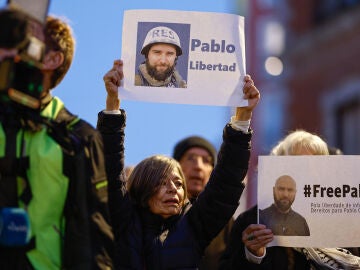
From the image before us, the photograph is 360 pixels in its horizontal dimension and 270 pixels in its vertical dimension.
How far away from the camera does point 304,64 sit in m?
27.4

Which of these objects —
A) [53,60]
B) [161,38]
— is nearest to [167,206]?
[161,38]

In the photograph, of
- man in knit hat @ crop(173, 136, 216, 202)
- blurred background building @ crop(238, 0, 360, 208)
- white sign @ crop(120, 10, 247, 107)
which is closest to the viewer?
white sign @ crop(120, 10, 247, 107)

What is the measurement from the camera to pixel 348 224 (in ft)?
20.6

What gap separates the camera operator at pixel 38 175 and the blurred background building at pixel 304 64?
20.3m

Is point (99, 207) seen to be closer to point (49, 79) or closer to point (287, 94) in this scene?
point (49, 79)

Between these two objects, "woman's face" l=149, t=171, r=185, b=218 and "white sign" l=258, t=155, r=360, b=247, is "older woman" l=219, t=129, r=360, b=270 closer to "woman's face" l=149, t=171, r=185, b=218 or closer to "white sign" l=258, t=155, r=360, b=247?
"white sign" l=258, t=155, r=360, b=247

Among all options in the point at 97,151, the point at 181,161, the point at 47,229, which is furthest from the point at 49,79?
the point at 181,161

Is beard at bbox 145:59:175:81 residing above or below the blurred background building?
below

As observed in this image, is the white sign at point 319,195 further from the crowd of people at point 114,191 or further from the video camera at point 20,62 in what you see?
the video camera at point 20,62

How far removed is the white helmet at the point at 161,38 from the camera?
6.01 meters

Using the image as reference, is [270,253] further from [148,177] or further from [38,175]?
[38,175]

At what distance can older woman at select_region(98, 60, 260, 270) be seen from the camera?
5.72 metres

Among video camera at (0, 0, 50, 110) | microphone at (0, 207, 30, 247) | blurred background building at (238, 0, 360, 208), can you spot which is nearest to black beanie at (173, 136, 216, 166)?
video camera at (0, 0, 50, 110)

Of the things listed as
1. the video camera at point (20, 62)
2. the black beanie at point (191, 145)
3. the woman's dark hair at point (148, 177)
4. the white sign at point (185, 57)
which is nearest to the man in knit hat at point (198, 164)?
the black beanie at point (191, 145)
